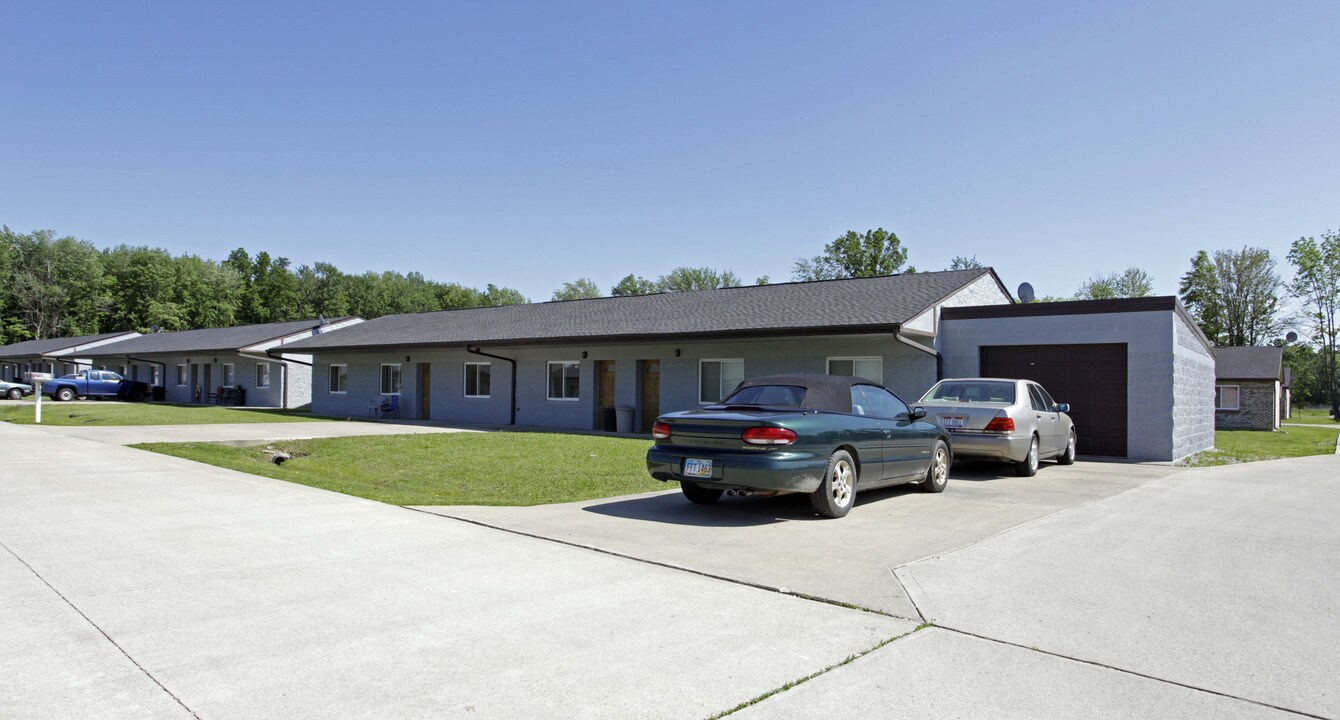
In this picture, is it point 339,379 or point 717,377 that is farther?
point 339,379

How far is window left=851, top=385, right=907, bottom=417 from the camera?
29.4 feet

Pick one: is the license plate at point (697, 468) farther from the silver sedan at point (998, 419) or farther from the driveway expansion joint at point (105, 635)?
the driveway expansion joint at point (105, 635)

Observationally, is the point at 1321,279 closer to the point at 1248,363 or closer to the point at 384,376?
the point at 1248,363

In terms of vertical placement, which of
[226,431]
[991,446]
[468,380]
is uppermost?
[468,380]

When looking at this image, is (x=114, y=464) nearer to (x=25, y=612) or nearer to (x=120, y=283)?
(x=25, y=612)

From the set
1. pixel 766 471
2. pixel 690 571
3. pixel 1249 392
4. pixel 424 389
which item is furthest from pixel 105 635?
pixel 1249 392

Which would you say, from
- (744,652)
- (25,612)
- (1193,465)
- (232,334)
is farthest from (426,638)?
(232,334)

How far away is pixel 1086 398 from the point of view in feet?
55.5

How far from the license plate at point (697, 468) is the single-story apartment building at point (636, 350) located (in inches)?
363

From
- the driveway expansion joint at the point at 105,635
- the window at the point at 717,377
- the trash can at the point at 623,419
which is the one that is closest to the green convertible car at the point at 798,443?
the driveway expansion joint at the point at 105,635

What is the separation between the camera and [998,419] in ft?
38.7

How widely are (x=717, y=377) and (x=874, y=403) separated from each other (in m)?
11.8

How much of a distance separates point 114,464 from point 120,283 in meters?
82.8

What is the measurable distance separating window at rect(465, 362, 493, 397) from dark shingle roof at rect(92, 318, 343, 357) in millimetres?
13748
